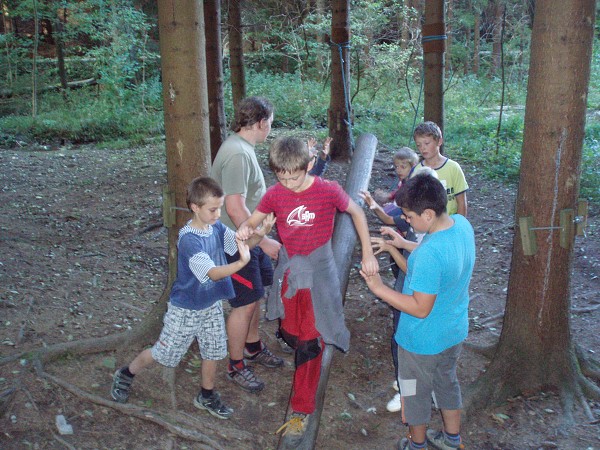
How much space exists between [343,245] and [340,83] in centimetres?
560

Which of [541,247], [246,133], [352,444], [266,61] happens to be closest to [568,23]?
[541,247]

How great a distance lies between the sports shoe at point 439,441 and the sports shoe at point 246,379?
47.6 inches

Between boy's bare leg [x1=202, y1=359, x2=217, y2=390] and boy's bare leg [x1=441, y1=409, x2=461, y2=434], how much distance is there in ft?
4.79

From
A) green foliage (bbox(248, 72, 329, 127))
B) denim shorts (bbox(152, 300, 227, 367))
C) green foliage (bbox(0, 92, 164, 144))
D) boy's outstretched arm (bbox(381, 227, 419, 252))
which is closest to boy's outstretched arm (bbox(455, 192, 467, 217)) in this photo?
boy's outstretched arm (bbox(381, 227, 419, 252))

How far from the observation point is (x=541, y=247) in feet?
12.8

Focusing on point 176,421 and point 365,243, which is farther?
point 176,421

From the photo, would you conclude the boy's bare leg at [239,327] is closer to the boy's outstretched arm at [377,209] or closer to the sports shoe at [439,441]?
the boy's outstretched arm at [377,209]

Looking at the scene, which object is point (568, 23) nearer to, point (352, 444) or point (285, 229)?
point (285, 229)

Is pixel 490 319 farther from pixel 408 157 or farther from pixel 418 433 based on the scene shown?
pixel 418 433

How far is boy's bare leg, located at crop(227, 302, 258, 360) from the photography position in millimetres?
4086

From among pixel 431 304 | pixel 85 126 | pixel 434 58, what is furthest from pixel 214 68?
pixel 85 126

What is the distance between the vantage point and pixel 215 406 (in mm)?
3846

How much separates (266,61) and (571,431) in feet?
76.3

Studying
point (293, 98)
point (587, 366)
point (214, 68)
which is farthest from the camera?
point (293, 98)
